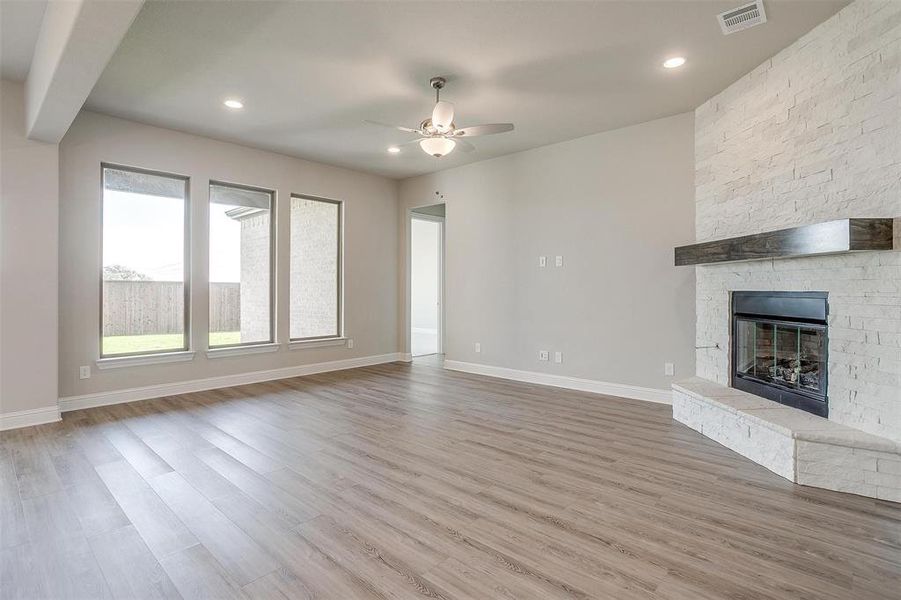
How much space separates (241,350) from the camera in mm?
5555

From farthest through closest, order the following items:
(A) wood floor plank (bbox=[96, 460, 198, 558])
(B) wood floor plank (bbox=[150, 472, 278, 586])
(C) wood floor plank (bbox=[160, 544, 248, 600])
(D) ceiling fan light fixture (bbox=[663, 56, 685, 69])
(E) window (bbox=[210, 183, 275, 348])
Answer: (E) window (bbox=[210, 183, 275, 348]) < (D) ceiling fan light fixture (bbox=[663, 56, 685, 69]) < (A) wood floor plank (bbox=[96, 460, 198, 558]) < (B) wood floor plank (bbox=[150, 472, 278, 586]) < (C) wood floor plank (bbox=[160, 544, 248, 600])

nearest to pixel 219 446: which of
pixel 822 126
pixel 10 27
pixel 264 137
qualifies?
pixel 10 27

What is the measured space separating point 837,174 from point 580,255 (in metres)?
A: 2.54

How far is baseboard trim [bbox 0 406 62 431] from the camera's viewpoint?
3.75m

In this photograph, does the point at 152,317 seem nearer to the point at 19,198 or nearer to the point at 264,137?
the point at 19,198

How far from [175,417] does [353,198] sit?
12.8ft

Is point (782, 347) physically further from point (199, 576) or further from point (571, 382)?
point (199, 576)

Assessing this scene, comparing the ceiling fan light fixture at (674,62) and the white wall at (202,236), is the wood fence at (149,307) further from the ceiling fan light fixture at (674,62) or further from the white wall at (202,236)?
the ceiling fan light fixture at (674,62)

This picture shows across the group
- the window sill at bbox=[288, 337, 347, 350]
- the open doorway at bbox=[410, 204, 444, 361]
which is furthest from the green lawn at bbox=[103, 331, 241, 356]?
the open doorway at bbox=[410, 204, 444, 361]

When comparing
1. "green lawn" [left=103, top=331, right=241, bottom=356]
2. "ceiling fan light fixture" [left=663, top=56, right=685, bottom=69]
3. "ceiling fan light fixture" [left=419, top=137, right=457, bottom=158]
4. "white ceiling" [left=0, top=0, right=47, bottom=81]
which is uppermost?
"white ceiling" [left=0, top=0, right=47, bottom=81]

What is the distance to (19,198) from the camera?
12.5 ft

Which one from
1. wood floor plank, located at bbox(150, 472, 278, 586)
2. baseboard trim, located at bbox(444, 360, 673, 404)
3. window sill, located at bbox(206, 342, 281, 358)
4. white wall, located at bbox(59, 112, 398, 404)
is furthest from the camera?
window sill, located at bbox(206, 342, 281, 358)

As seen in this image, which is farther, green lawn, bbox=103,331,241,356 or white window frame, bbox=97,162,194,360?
green lawn, bbox=103,331,241,356

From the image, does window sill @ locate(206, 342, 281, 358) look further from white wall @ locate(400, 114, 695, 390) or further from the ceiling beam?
the ceiling beam
